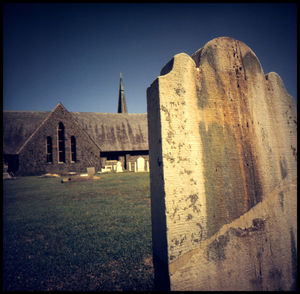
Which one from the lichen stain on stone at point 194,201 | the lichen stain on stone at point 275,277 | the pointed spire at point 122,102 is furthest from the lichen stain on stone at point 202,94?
the pointed spire at point 122,102

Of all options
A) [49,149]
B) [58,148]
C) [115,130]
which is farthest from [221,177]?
[115,130]

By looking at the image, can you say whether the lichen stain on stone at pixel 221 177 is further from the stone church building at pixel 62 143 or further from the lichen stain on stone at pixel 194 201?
the stone church building at pixel 62 143

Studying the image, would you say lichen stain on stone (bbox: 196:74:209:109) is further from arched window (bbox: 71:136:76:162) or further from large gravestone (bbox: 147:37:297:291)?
arched window (bbox: 71:136:76:162)

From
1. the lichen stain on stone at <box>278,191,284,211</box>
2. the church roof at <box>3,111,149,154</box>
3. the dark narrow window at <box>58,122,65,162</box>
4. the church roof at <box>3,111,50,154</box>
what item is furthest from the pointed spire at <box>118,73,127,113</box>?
the lichen stain on stone at <box>278,191,284,211</box>

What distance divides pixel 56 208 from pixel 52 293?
4450mm

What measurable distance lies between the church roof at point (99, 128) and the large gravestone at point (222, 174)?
66.4 feet

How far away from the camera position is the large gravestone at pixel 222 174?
1.81 meters

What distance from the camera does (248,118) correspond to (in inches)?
89.4

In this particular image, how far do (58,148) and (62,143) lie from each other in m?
0.70

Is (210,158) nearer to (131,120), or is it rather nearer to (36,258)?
(36,258)

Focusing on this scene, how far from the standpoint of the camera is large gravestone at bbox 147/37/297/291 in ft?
5.95

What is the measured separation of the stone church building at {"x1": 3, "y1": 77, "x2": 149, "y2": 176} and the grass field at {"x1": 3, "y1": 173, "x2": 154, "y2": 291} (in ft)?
45.7

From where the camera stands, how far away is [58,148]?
19.3 m

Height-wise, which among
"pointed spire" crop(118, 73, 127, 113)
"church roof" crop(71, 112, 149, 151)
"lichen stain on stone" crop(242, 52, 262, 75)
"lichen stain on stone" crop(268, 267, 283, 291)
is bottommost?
"lichen stain on stone" crop(268, 267, 283, 291)
